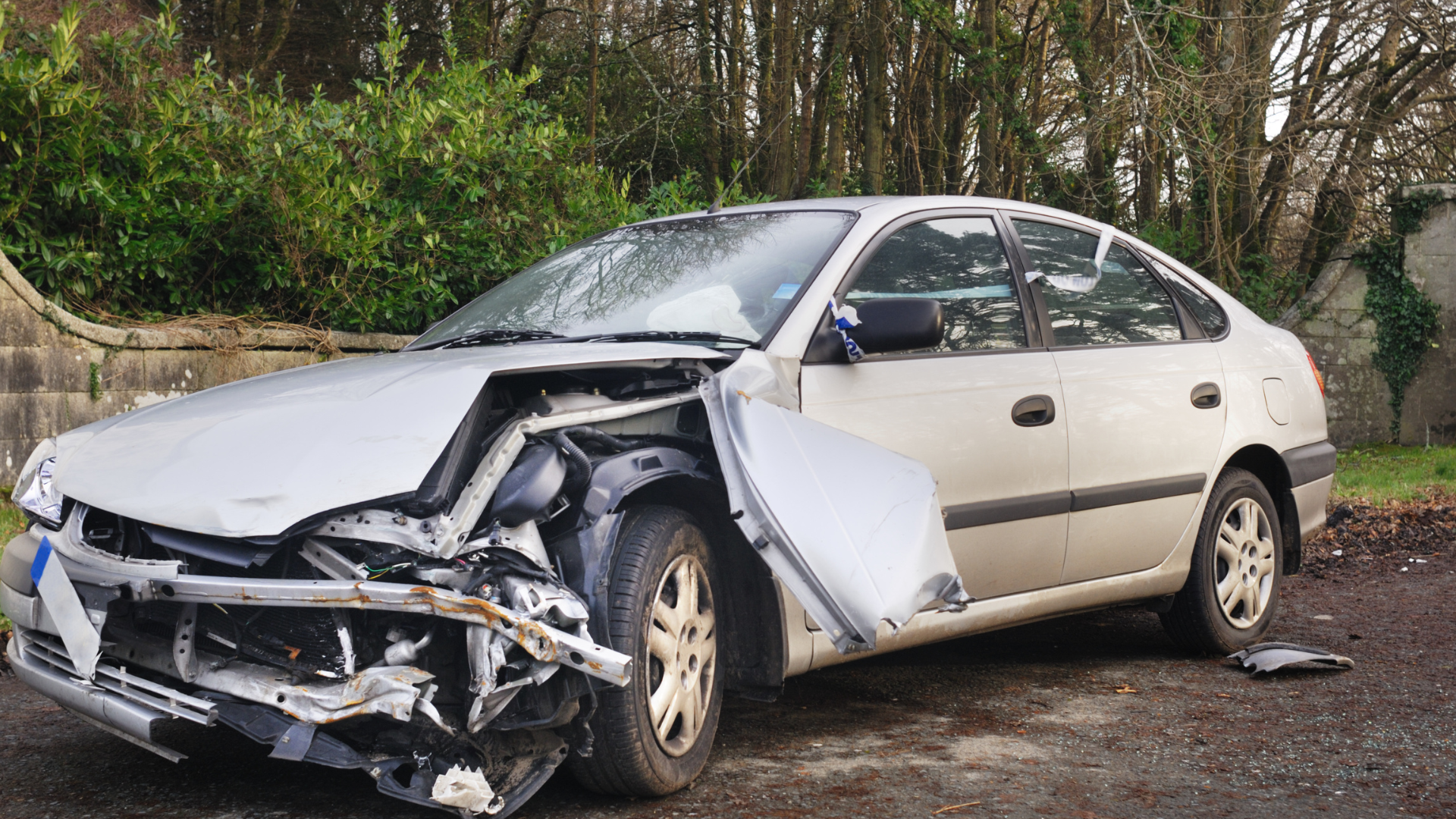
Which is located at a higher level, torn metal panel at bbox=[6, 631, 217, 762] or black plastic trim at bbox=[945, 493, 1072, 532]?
black plastic trim at bbox=[945, 493, 1072, 532]

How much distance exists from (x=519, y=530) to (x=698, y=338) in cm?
103

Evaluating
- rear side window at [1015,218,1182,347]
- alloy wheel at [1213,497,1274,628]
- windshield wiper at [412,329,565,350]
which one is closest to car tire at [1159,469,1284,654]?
alloy wheel at [1213,497,1274,628]

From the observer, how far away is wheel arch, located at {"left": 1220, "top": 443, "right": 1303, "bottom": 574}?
A: 17.0 ft

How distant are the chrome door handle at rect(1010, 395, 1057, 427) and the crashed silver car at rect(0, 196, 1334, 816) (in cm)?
1

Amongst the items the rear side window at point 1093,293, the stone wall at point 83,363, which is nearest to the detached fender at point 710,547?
the rear side window at point 1093,293

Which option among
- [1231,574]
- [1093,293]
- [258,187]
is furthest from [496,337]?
[258,187]

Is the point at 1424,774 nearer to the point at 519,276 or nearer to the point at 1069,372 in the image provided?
the point at 1069,372

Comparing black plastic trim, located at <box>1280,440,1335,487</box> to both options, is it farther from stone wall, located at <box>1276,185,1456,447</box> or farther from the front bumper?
stone wall, located at <box>1276,185,1456,447</box>

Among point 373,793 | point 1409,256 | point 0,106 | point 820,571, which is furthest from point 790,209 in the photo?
point 1409,256

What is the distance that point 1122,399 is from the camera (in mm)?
4484

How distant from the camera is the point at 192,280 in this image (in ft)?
27.6

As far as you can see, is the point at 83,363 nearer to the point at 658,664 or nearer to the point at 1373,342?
the point at 658,664

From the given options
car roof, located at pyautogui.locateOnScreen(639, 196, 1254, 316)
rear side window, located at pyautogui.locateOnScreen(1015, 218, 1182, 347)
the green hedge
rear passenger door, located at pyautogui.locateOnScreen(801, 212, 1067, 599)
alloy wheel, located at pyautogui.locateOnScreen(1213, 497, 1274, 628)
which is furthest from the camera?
the green hedge

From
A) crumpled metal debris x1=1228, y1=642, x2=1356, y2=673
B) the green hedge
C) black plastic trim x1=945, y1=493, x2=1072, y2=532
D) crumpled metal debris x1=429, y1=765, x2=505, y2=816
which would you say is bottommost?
crumpled metal debris x1=1228, y1=642, x2=1356, y2=673
